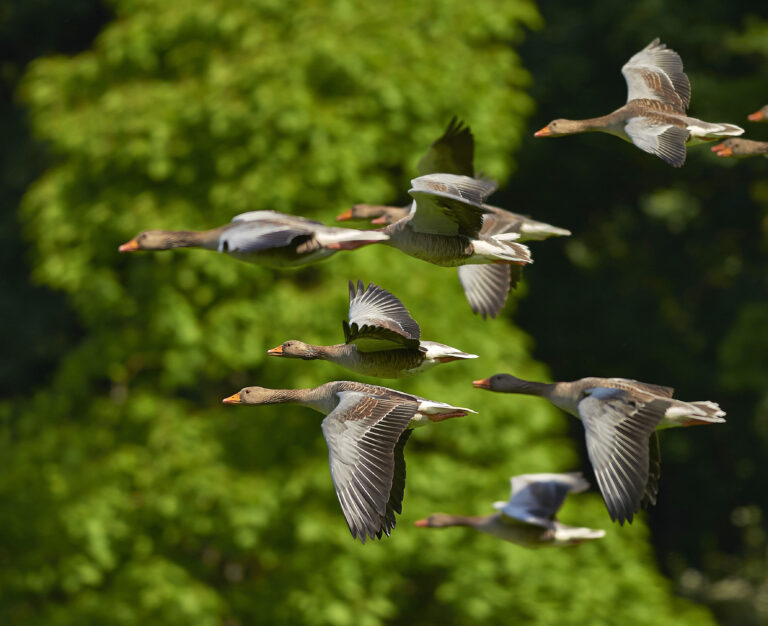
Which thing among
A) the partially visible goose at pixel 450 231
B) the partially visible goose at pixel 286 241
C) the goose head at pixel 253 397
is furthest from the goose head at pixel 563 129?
the goose head at pixel 253 397

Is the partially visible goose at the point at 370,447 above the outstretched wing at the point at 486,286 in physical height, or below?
above

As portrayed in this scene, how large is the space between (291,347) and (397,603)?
688cm

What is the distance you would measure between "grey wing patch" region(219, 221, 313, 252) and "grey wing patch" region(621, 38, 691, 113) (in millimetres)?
1842

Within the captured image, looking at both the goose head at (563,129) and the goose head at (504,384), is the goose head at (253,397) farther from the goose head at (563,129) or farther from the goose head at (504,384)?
the goose head at (563,129)

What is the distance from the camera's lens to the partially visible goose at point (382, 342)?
17.1 ft

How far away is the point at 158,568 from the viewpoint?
12.1 m

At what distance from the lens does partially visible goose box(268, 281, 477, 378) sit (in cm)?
520

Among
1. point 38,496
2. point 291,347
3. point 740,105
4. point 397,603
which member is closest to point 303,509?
point 397,603

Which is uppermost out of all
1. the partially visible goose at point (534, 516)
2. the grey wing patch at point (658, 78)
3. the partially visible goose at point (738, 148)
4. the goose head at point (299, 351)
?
the grey wing patch at point (658, 78)

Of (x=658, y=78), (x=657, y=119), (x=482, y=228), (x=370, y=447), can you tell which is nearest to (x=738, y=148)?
(x=657, y=119)

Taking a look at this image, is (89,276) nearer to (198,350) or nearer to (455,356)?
(198,350)

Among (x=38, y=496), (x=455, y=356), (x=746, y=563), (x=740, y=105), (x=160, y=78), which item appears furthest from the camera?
(x=746, y=563)

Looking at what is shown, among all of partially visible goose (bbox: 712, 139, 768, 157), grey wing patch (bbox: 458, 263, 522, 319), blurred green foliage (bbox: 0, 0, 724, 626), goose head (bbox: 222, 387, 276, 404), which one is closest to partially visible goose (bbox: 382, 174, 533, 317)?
grey wing patch (bbox: 458, 263, 522, 319)

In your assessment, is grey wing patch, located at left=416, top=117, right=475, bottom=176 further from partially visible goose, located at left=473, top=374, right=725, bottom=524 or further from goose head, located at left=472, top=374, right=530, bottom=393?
partially visible goose, located at left=473, top=374, right=725, bottom=524
